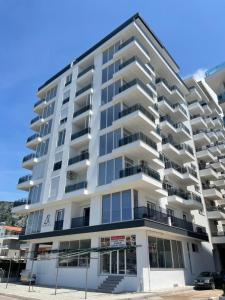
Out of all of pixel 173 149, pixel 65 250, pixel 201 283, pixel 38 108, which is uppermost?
pixel 38 108

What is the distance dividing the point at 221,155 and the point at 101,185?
112ft

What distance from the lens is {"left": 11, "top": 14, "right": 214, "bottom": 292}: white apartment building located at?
978 inches

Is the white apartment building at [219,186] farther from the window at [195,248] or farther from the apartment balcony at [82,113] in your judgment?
the apartment balcony at [82,113]

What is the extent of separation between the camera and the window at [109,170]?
27405 mm

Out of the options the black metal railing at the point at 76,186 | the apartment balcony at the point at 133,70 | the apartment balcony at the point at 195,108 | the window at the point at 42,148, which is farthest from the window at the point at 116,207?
the apartment balcony at the point at 195,108

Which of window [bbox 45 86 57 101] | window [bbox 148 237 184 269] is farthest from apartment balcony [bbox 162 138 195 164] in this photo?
window [bbox 45 86 57 101]

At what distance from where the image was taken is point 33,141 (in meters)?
40.9

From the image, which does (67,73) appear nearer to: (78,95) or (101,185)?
(78,95)

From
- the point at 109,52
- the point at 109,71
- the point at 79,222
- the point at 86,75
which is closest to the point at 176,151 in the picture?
the point at 109,71

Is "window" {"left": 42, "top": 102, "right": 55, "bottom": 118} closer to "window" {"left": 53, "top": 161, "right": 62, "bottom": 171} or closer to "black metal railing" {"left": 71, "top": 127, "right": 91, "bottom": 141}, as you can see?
"black metal railing" {"left": 71, "top": 127, "right": 91, "bottom": 141}

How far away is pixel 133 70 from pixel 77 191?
15.9 meters

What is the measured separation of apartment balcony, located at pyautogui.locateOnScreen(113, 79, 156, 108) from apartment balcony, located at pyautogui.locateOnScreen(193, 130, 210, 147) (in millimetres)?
17577

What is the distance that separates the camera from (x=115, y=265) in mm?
24281

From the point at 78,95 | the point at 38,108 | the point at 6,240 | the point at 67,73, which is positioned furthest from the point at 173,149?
the point at 6,240
